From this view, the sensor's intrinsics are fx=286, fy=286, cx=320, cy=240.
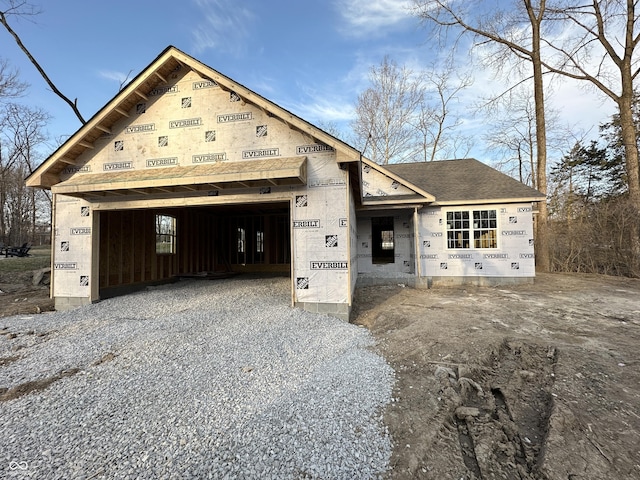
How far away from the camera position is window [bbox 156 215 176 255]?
1068 cm

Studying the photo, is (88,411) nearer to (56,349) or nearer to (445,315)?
(56,349)

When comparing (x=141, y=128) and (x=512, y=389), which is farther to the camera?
(x=141, y=128)

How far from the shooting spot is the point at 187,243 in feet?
40.6

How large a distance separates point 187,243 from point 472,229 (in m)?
11.8

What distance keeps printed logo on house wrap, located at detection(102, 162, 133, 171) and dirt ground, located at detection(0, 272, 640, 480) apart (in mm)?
4030

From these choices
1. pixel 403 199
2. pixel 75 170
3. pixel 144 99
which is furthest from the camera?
pixel 403 199

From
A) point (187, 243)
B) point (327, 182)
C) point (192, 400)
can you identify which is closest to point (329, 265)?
point (327, 182)

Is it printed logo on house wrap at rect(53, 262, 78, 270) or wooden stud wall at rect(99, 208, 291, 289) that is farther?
wooden stud wall at rect(99, 208, 291, 289)

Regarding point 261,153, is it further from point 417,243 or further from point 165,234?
point 417,243

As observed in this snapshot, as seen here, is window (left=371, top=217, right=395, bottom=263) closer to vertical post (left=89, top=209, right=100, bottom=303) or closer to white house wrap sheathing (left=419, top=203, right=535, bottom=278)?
white house wrap sheathing (left=419, top=203, right=535, bottom=278)

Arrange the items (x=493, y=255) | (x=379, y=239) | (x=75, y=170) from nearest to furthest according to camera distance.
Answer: (x=75, y=170), (x=493, y=255), (x=379, y=239)

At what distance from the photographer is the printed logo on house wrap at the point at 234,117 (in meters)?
6.97

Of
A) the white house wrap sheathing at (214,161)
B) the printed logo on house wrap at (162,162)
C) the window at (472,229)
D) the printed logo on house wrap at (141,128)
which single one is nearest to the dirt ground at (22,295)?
the white house wrap sheathing at (214,161)

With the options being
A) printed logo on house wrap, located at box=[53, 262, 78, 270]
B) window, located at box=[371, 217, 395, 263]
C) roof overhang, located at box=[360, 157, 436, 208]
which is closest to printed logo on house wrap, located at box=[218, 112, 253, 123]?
roof overhang, located at box=[360, 157, 436, 208]
